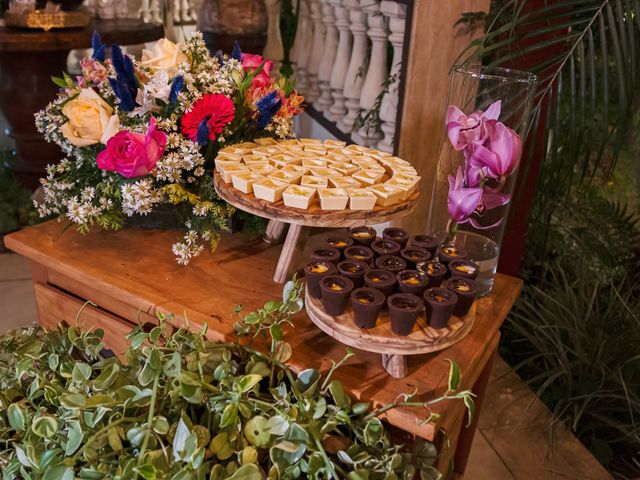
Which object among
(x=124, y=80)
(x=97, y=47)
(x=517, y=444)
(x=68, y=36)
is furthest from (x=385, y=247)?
(x=68, y=36)

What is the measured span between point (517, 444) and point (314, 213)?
44.6 inches

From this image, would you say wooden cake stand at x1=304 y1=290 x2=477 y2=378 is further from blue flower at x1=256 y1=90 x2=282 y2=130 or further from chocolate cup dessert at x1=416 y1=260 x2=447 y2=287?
blue flower at x1=256 y1=90 x2=282 y2=130

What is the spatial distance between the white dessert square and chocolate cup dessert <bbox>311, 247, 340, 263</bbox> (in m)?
0.07

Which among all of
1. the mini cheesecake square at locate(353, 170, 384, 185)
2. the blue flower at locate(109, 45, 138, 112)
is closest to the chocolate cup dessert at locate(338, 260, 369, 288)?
the mini cheesecake square at locate(353, 170, 384, 185)

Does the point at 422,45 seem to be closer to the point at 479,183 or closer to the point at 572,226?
the point at 479,183

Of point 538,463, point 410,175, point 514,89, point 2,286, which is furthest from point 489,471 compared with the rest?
point 2,286

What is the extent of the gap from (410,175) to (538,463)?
1002mm

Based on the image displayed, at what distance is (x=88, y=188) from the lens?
123cm

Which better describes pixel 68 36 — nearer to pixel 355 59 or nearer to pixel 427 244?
pixel 355 59

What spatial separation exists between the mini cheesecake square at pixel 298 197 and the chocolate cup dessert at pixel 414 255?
17 cm

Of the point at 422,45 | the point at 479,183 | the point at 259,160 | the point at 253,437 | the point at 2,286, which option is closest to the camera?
the point at 253,437

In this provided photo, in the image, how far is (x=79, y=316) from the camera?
120cm

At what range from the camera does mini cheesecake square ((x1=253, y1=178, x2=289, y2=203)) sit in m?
1.01

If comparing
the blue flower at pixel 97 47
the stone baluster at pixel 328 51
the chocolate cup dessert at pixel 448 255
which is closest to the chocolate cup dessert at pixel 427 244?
the chocolate cup dessert at pixel 448 255
